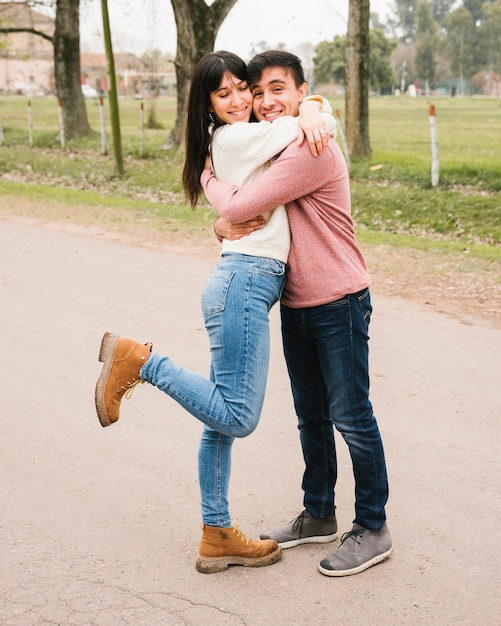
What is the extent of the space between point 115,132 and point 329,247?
14220mm

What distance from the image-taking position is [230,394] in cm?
297

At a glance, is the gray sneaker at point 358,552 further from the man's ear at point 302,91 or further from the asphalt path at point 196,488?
the man's ear at point 302,91

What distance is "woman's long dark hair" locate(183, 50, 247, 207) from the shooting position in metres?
2.96

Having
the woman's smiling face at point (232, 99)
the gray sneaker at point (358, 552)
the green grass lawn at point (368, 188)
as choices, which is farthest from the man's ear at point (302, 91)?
the green grass lawn at point (368, 188)

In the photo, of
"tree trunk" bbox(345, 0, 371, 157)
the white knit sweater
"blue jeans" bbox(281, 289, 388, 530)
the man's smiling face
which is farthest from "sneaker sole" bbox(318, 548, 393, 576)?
"tree trunk" bbox(345, 0, 371, 157)

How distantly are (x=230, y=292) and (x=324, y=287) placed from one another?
33 centimetres

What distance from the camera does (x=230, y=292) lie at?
9.57ft

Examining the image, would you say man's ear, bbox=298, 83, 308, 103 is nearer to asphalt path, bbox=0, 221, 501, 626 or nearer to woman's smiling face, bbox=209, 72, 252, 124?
woman's smiling face, bbox=209, 72, 252, 124

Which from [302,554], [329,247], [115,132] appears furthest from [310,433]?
[115,132]

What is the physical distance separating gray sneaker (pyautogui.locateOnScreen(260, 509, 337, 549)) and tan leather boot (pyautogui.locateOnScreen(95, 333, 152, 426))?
846 millimetres

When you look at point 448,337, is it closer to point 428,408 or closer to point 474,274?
point 428,408

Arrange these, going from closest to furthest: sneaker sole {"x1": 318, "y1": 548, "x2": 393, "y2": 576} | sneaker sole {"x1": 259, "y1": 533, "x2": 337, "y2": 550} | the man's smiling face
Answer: the man's smiling face < sneaker sole {"x1": 318, "y1": 548, "x2": 393, "y2": 576} < sneaker sole {"x1": 259, "y1": 533, "x2": 337, "y2": 550}

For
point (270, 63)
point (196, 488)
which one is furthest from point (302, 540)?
point (270, 63)

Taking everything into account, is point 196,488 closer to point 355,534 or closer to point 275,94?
point 355,534
